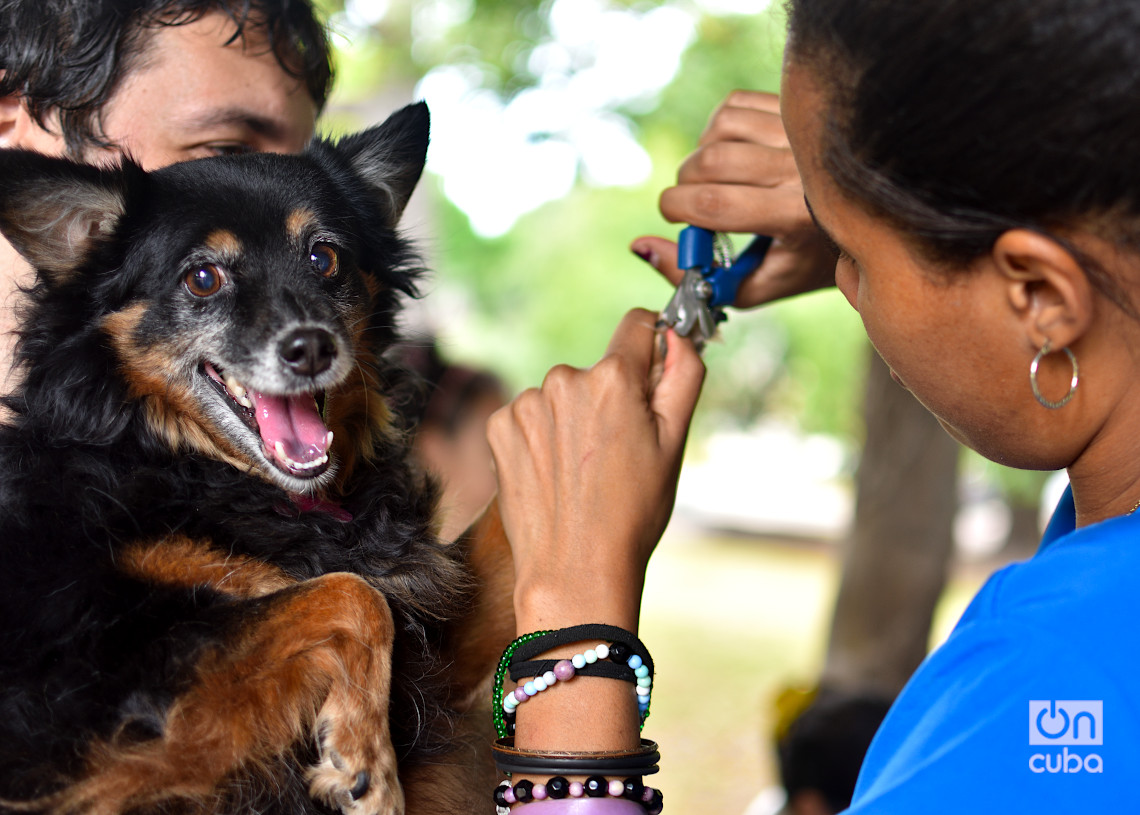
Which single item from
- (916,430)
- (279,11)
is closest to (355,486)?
(279,11)

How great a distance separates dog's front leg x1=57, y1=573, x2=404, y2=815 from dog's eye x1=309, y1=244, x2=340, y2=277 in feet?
2.11

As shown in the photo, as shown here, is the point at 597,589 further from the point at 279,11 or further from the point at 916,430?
the point at 916,430

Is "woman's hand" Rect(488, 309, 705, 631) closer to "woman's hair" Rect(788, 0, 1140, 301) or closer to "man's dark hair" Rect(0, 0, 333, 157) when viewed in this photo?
"woman's hair" Rect(788, 0, 1140, 301)

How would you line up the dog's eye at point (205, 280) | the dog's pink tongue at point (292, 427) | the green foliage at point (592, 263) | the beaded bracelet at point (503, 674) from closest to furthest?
1. the beaded bracelet at point (503, 674)
2. the dog's pink tongue at point (292, 427)
3. the dog's eye at point (205, 280)
4. the green foliage at point (592, 263)

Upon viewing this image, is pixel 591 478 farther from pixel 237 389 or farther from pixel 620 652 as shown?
pixel 237 389

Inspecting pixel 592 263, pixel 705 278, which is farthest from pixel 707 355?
pixel 592 263

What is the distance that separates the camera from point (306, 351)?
153cm

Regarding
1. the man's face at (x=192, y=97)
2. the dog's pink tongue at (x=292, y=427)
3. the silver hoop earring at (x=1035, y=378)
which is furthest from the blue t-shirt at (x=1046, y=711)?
the man's face at (x=192, y=97)

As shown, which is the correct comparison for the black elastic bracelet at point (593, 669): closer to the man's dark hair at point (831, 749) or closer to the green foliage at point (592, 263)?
the man's dark hair at point (831, 749)

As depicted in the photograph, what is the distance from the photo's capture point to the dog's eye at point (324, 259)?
177 centimetres

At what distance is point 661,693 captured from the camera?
29.8ft

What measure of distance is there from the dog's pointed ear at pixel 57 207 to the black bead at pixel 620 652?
1.07 metres

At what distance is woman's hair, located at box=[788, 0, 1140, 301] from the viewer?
0.91m

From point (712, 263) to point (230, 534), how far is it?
999 millimetres
